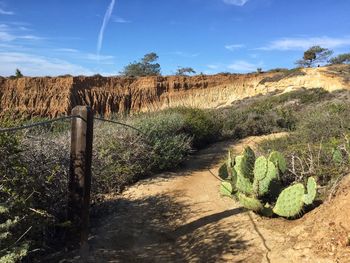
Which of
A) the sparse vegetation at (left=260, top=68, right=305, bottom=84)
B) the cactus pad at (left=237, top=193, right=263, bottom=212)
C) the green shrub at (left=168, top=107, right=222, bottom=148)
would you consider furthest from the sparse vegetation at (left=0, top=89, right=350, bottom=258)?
the sparse vegetation at (left=260, top=68, right=305, bottom=84)

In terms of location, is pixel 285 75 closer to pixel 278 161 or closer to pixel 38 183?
pixel 278 161

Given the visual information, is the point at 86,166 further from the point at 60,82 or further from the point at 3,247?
the point at 60,82

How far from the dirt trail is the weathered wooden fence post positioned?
1.67ft

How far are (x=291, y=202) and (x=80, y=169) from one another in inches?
113

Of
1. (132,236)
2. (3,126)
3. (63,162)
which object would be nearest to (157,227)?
(132,236)

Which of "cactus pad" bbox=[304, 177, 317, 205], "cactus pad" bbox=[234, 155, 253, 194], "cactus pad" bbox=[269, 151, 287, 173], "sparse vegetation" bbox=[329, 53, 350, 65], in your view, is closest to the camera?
"cactus pad" bbox=[304, 177, 317, 205]

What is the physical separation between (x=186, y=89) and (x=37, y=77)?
13.4 m

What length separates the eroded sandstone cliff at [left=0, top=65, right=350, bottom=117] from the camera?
34406 millimetres

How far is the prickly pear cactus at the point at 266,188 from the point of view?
218 inches

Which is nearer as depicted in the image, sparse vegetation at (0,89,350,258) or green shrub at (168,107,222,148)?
sparse vegetation at (0,89,350,258)

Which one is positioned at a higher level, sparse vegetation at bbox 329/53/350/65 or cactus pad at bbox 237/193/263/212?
sparse vegetation at bbox 329/53/350/65

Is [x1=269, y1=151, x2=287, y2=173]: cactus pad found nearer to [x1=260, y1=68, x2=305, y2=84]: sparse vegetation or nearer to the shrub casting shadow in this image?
the shrub casting shadow

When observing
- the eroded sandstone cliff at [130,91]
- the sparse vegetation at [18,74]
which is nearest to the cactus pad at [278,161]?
the eroded sandstone cliff at [130,91]

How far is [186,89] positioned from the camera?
3803 cm
